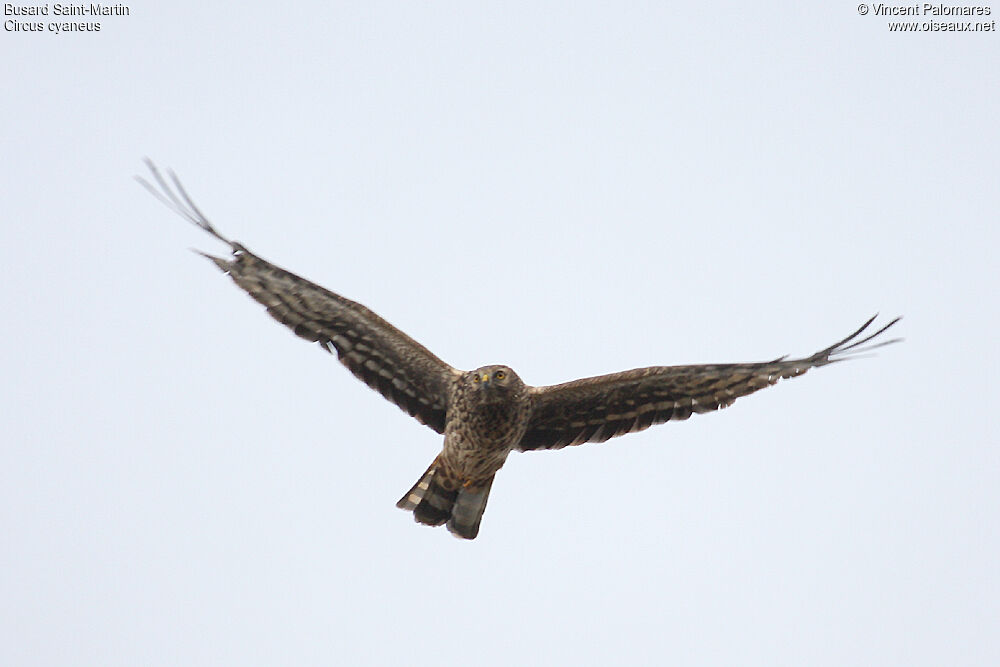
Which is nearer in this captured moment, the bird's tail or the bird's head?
the bird's head

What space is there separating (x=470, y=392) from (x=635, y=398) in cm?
163

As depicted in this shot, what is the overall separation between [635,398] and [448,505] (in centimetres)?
212

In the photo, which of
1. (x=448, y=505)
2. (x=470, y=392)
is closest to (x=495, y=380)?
(x=470, y=392)

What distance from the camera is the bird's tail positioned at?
47.0 feet

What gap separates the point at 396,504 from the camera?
566 inches

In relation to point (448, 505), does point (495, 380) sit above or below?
above

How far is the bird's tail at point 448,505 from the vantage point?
1433cm

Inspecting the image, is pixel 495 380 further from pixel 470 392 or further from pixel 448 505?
pixel 448 505

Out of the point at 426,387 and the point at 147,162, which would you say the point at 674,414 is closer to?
the point at 426,387

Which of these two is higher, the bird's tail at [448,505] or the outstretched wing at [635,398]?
the outstretched wing at [635,398]

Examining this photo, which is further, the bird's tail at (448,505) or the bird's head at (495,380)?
the bird's tail at (448,505)

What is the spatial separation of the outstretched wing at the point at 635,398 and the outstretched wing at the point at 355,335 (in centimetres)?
100

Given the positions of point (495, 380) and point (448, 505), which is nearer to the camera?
point (495, 380)

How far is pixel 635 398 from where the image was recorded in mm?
13914
